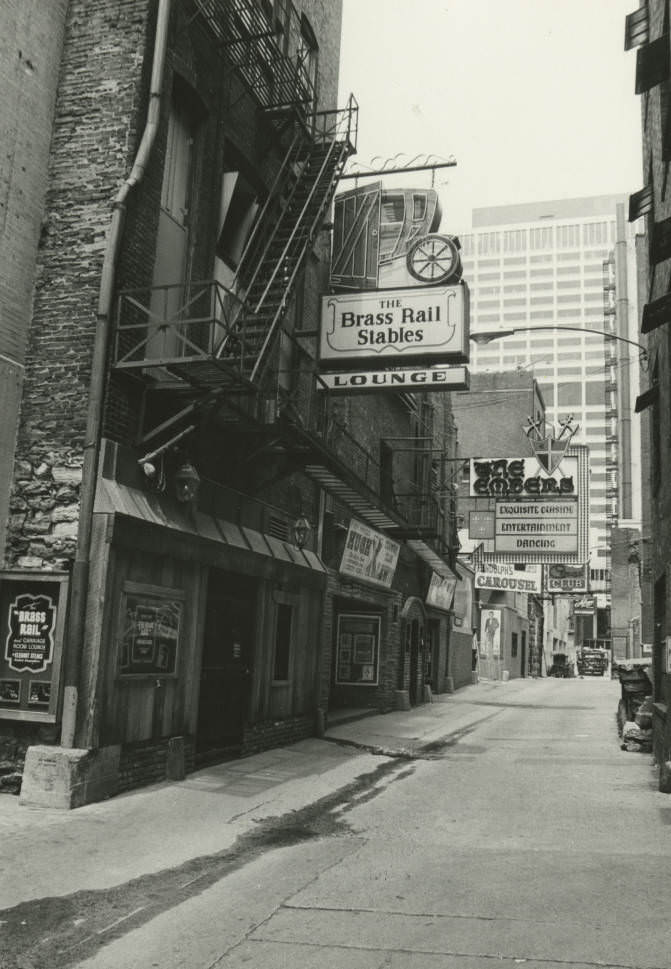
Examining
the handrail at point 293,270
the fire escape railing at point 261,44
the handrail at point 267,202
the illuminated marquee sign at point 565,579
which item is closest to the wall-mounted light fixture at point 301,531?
the handrail at point 293,270

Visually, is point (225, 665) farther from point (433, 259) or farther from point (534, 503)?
point (534, 503)

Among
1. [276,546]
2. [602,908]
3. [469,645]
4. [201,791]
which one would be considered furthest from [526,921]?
[469,645]

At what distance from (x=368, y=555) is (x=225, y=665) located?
684 centimetres

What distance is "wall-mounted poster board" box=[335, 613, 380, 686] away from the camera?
20516 mm

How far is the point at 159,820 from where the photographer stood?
8.45 meters

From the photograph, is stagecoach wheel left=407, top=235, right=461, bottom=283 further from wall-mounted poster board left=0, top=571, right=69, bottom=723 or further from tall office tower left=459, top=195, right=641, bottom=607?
tall office tower left=459, top=195, right=641, bottom=607

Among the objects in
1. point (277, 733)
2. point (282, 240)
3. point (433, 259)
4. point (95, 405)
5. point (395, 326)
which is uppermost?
point (433, 259)

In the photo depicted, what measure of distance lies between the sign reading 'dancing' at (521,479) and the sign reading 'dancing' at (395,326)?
1207 centimetres

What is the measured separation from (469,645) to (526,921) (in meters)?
33.2

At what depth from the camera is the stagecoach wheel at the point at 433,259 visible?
13922mm

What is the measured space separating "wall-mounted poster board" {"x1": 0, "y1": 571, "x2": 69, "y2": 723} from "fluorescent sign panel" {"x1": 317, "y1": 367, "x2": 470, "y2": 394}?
6226 mm

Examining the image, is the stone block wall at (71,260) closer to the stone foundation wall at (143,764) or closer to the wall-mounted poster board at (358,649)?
the stone foundation wall at (143,764)

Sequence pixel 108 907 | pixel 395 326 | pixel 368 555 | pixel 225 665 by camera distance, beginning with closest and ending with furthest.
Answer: pixel 108 907
pixel 225 665
pixel 395 326
pixel 368 555

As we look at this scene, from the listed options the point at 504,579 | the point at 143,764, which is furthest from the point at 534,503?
the point at 504,579
